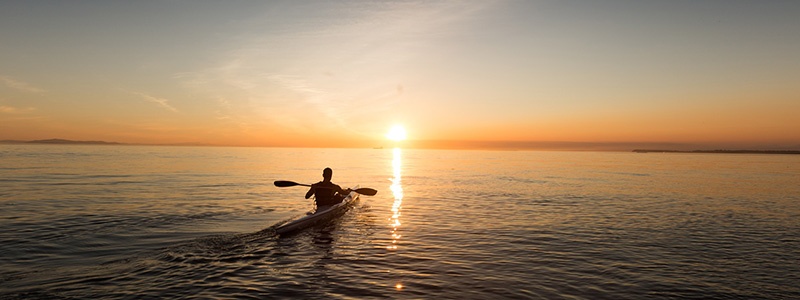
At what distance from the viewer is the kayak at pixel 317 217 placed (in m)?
17.2

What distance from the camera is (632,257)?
13.9 metres

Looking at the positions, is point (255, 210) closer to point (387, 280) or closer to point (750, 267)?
point (387, 280)

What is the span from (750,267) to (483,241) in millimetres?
7993

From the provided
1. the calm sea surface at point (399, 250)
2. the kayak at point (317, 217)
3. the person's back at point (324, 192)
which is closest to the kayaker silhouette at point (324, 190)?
the person's back at point (324, 192)

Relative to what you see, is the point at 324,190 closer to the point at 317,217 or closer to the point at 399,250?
the point at 317,217

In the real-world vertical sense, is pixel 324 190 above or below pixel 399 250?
above

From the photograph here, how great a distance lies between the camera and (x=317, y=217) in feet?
65.4

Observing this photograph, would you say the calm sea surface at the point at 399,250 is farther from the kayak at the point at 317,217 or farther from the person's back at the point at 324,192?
the person's back at the point at 324,192

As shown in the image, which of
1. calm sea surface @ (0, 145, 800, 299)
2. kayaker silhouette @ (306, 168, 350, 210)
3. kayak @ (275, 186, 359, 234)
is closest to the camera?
calm sea surface @ (0, 145, 800, 299)

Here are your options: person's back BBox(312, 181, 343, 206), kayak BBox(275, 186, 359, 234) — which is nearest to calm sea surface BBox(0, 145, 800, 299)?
kayak BBox(275, 186, 359, 234)

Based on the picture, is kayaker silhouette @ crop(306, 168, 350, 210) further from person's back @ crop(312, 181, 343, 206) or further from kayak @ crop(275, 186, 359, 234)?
kayak @ crop(275, 186, 359, 234)

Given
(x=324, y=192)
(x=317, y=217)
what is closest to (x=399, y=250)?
(x=317, y=217)

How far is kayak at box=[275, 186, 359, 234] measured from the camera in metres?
17.2

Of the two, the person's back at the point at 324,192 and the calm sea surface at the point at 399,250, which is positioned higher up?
the person's back at the point at 324,192
